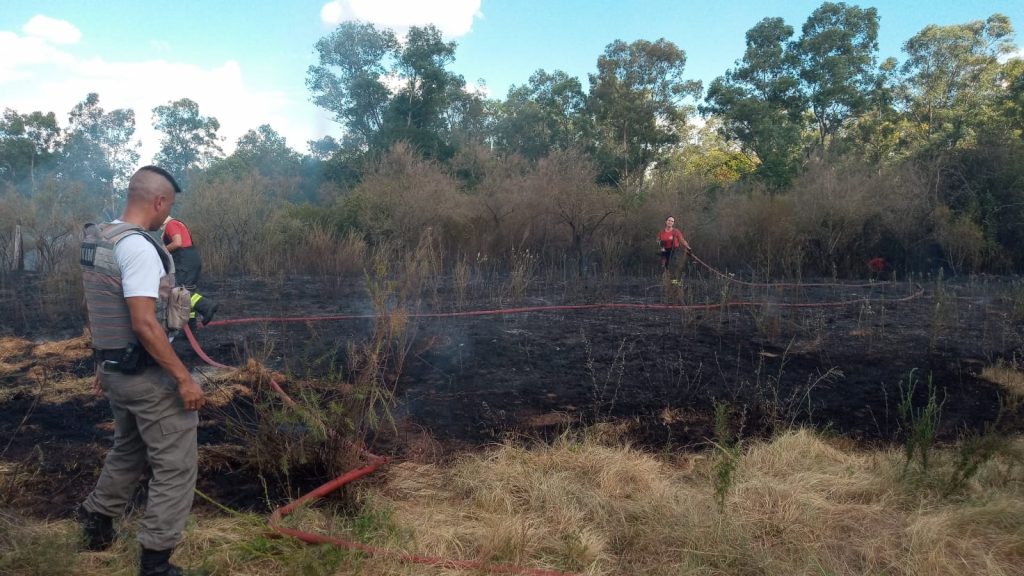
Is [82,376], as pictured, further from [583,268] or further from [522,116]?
[522,116]

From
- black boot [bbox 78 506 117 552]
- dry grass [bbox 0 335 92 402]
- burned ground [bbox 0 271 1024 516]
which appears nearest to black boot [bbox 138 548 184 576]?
black boot [bbox 78 506 117 552]

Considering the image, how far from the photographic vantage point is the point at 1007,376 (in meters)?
5.70

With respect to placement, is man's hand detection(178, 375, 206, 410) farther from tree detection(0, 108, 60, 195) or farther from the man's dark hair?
tree detection(0, 108, 60, 195)

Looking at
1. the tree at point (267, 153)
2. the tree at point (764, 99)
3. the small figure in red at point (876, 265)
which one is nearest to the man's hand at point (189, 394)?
the small figure in red at point (876, 265)

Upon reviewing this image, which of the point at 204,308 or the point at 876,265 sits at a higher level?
the point at 204,308

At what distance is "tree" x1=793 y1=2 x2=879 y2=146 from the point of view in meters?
22.3

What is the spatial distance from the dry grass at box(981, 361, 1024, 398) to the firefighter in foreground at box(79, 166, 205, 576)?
18.9 feet

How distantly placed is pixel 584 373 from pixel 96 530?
3880mm

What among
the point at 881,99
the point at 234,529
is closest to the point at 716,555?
the point at 234,529

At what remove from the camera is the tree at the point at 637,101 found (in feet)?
81.3

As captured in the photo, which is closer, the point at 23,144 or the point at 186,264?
the point at 186,264

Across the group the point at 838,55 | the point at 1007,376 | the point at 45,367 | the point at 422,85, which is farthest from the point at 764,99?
the point at 45,367

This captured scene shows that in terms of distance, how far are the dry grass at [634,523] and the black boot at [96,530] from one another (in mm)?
66

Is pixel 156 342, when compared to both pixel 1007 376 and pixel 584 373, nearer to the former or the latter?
pixel 584 373
